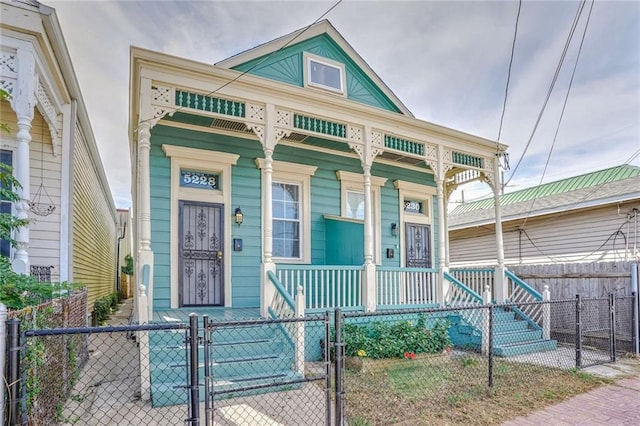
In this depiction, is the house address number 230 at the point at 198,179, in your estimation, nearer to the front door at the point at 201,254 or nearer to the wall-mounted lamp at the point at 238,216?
the front door at the point at 201,254

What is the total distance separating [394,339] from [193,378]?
14.6ft

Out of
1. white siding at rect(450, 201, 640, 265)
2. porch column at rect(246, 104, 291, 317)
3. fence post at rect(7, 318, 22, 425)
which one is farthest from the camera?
white siding at rect(450, 201, 640, 265)

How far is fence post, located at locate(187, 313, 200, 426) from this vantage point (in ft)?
8.68

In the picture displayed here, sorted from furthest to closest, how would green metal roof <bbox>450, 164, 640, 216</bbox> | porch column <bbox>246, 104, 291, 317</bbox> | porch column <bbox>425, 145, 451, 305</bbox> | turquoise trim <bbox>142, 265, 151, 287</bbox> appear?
green metal roof <bbox>450, 164, 640, 216</bbox> → porch column <bbox>425, 145, 451, 305</bbox> → porch column <bbox>246, 104, 291, 317</bbox> → turquoise trim <bbox>142, 265, 151, 287</bbox>

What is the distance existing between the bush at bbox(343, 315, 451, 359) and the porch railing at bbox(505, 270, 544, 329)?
1880 mm

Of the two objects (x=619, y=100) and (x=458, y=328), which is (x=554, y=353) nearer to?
(x=458, y=328)

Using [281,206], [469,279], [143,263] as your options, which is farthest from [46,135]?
[469,279]

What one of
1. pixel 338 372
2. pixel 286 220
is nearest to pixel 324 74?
pixel 286 220

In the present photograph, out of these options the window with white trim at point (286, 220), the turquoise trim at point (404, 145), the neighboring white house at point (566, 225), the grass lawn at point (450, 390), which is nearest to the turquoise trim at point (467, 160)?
the turquoise trim at point (404, 145)

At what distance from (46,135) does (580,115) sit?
13.7 m

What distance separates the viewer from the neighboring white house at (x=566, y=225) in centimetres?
999

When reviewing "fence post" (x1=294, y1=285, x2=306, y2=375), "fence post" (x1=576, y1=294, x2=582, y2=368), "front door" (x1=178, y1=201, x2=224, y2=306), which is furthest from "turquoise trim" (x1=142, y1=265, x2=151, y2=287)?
"fence post" (x1=576, y1=294, x2=582, y2=368)

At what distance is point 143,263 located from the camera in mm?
5297

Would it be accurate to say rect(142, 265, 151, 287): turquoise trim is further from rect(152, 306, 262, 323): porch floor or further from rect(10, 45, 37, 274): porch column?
rect(10, 45, 37, 274): porch column
